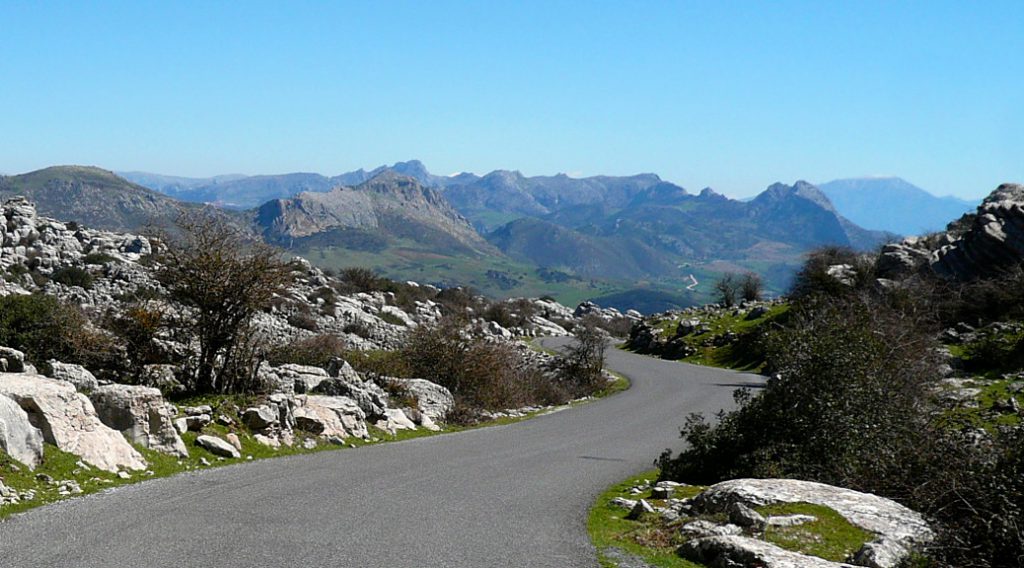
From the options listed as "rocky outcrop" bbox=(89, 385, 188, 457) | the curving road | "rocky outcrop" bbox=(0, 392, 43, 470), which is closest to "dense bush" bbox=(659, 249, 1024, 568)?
the curving road

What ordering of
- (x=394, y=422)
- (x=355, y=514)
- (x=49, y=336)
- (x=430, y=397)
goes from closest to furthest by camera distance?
(x=355, y=514) → (x=49, y=336) → (x=394, y=422) → (x=430, y=397)

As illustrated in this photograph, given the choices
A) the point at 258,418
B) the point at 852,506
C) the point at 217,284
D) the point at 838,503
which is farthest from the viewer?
the point at 217,284

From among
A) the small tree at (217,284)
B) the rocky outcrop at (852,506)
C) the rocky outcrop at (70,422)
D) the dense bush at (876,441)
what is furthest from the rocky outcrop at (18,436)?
the dense bush at (876,441)

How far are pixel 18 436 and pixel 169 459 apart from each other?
352 cm

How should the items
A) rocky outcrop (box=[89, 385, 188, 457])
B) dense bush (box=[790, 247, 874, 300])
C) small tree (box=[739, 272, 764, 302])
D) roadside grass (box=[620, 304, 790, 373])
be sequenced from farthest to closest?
small tree (box=[739, 272, 764, 302]) → roadside grass (box=[620, 304, 790, 373]) → dense bush (box=[790, 247, 874, 300]) → rocky outcrop (box=[89, 385, 188, 457])

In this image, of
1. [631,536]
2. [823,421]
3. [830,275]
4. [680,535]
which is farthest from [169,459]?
[830,275]

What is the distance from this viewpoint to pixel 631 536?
45.1 ft

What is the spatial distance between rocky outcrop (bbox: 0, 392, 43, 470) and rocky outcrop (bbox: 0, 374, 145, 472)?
491 millimetres

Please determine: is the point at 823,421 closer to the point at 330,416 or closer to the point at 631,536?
the point at 631,536

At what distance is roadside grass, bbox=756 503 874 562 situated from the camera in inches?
457

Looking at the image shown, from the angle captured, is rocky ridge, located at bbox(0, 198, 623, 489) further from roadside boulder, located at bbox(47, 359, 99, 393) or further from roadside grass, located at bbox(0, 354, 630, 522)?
roadside grass, located at bbox(0, 354, 630, 522)

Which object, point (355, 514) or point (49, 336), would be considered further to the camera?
point (49, 336)

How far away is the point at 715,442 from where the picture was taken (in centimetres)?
1961

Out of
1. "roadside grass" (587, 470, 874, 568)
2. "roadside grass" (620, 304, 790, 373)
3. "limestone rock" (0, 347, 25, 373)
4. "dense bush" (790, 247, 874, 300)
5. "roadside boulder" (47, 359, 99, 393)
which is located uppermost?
"dense bush" (790, 247, 874, 300)
